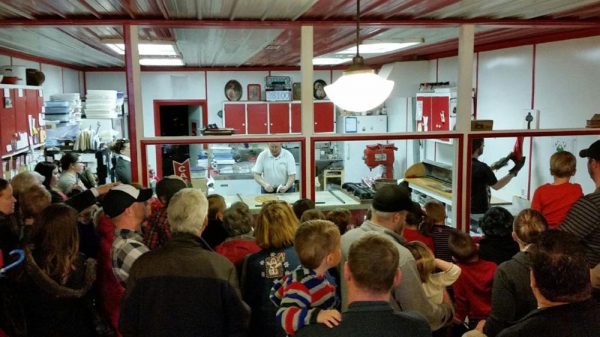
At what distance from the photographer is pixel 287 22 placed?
4.49 metres

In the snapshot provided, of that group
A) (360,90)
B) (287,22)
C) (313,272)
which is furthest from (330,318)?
(287,22)

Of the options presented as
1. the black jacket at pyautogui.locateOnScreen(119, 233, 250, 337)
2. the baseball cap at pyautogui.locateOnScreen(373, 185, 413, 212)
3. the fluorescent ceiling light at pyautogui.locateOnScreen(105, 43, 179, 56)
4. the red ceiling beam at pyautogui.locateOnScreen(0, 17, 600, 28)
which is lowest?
the black jacket at pyautogui.locateOnScreen(119, 233, 250, 337)

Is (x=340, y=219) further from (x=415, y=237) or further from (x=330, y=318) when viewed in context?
(x=330, y=318)

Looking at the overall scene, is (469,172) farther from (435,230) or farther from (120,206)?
(120,206)

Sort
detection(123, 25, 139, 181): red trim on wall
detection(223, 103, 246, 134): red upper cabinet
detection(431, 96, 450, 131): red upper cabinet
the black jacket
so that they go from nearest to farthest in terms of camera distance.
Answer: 1. the black jacket
2. detection(123, 25, 139, 181): red trim on wall
3. detection(431, 96, 450, 131): red upper cabinet
4. detection(223, 103, 246, 134): red upper cabinet

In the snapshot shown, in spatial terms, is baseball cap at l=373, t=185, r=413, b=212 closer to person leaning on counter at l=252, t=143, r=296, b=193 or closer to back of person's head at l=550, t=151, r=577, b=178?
back of person's head at l=550, t=151, r=577, b=178

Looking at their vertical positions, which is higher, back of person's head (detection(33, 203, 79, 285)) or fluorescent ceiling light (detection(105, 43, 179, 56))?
fluorescent ceiling light (detection(105, 43, 179, 56))

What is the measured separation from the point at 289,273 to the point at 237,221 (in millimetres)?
864

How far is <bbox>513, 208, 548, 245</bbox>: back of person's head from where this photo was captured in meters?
2.74

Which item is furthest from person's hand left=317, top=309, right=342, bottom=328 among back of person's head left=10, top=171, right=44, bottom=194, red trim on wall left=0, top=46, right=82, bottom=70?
red trim on wall left=0, top=46, right=82, bottom=70

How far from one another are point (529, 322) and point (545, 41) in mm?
5486

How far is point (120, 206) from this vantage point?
2768mm

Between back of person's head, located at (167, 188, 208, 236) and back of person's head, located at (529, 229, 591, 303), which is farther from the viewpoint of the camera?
back of person's head, located at (167, 188, 208, 236)

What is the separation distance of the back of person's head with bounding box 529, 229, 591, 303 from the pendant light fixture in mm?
1555
